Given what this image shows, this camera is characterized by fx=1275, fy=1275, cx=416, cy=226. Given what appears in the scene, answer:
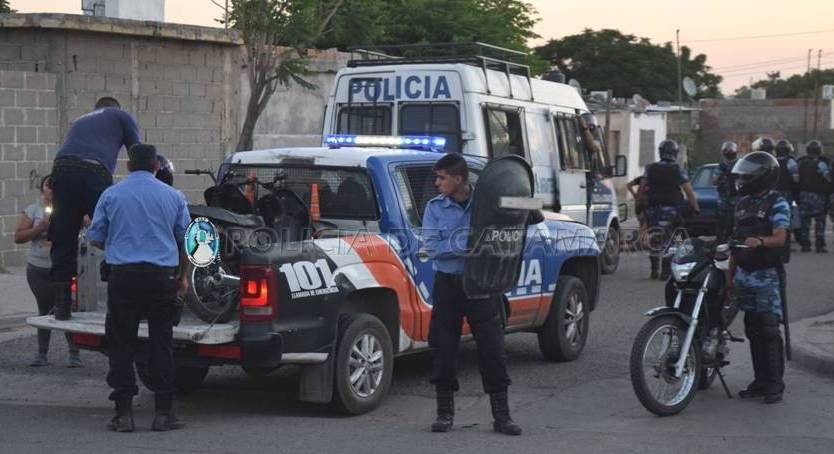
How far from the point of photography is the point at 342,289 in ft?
26.8

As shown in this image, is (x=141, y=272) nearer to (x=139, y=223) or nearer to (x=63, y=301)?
(x=139, y=223)

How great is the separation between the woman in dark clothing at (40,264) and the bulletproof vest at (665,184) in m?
8.76

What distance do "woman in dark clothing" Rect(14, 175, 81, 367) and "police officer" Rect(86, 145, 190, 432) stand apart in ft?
8.12

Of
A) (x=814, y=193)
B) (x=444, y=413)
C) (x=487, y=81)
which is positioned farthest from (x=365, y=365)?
(x=814, y=193)

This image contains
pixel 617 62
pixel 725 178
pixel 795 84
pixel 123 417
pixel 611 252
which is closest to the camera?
pixel 123 417

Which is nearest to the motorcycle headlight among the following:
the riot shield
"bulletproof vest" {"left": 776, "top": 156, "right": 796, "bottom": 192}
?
the riot shield

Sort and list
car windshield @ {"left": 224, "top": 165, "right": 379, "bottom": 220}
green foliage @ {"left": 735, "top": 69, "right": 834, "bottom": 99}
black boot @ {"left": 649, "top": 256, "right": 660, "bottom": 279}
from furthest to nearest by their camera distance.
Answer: green foliage @ {"left": 735, "top": 69, "right": 834, "bottom": 99}, black boot @ {"left": 649, "top": 256, "right": 660, "bottom": 279}, car windshield @ {"left": 224, "top": 165, "right": 379, "bottom": 220}

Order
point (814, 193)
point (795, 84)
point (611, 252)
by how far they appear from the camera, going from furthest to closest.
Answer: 1. point (795, 84)
2. point (814, 193)
3. point (611, 252)

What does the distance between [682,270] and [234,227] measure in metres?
3.06

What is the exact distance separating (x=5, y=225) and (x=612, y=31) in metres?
63.2

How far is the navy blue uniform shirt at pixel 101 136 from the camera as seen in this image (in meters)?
9.13

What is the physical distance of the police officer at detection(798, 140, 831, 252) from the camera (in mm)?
22062

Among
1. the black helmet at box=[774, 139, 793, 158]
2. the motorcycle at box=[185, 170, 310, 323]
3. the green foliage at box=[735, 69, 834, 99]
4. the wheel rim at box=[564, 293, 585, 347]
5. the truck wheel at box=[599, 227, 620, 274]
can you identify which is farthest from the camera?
the green foliage at box=[735, 69, 834, 99]

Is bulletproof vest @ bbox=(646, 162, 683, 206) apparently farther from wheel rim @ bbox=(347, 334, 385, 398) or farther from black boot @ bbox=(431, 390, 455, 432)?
black boot @ bbox=(431, 390, 455, 432)
